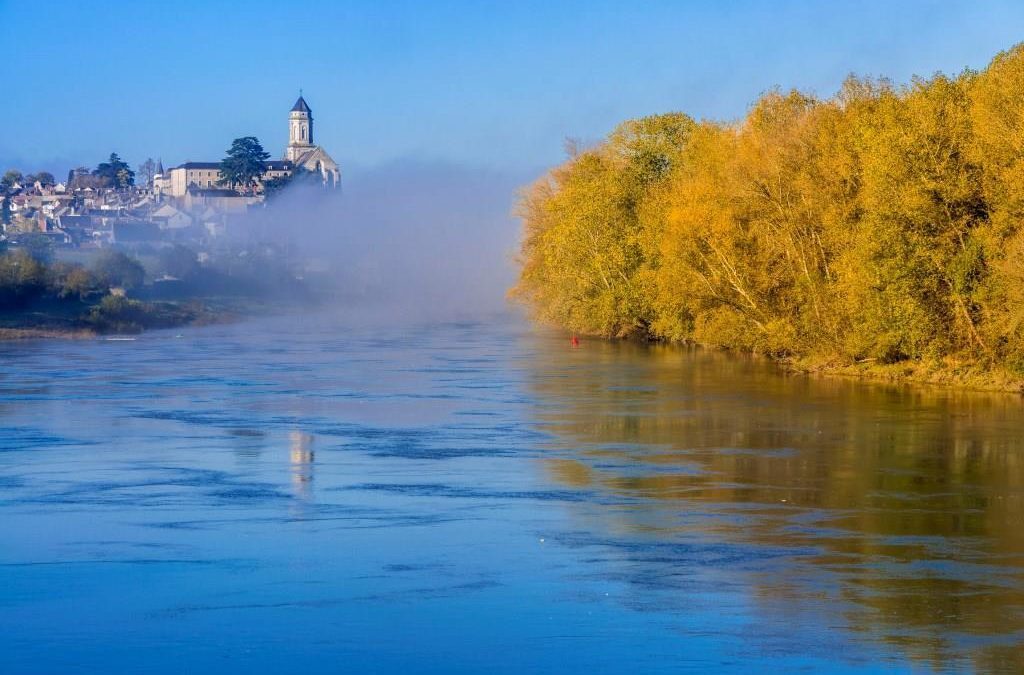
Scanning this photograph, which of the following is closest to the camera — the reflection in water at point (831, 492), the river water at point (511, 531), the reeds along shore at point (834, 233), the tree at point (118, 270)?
the river water at point (511, 531)

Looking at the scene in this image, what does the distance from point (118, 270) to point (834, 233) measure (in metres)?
57.4

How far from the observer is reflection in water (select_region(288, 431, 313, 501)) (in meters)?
25.1

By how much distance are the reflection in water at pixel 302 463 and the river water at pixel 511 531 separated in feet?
0.42

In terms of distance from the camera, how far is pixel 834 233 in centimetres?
4753

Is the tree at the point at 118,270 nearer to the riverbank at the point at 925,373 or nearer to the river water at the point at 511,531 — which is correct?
the river water at the point at 511,531

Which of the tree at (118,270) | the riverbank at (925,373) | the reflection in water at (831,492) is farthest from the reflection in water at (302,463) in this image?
the tree at (118,270)

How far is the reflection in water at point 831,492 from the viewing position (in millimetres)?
16781

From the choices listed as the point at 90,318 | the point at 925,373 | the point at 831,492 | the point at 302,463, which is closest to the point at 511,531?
the point at 831,492

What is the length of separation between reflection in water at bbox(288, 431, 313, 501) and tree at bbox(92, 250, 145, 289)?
57891mm

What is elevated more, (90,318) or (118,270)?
(118,270)

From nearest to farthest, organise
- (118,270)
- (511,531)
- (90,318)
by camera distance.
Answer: (511,531)
(90,318)
(118,270)

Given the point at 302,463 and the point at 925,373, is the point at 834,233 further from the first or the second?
the point at 302,463

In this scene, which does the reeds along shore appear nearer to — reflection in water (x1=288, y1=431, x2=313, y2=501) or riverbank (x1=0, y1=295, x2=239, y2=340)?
reflection in water (x1=288, y1=431, x2=313, y2=501)

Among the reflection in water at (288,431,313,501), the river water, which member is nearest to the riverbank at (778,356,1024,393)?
the river water
